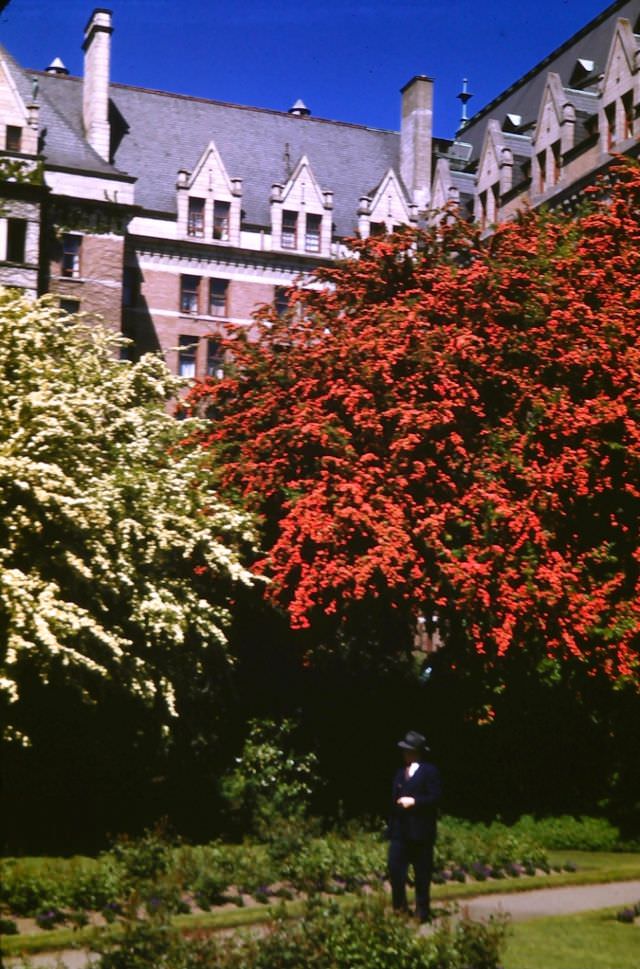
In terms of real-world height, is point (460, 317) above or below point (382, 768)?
above

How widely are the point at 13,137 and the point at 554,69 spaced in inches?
1027

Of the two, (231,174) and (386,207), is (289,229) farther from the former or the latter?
(386,207)

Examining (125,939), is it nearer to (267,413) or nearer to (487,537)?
(487,537)

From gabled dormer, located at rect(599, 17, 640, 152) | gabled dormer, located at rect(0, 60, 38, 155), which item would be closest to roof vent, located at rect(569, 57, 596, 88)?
gabled dormer, located at rect(599, 17, 640, 152)

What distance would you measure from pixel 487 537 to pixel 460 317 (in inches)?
188

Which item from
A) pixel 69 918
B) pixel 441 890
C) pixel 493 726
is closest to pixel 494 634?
pixel 493 726

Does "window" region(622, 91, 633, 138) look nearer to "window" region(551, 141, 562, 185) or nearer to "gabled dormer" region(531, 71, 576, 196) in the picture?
"gabled dormer" region(531, 71, 576, 196)

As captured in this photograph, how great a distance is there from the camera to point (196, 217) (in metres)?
58.7

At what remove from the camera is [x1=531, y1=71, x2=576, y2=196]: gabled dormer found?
5059 cm

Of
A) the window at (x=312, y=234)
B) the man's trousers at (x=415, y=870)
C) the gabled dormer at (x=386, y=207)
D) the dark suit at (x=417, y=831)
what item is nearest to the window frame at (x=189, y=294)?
the window at (x=312, y=234)

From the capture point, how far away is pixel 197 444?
24.9 meters

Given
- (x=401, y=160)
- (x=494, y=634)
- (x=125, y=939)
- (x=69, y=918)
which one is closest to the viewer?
(x=125, y=939)

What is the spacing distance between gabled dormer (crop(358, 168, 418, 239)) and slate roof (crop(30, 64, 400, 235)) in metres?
1.41

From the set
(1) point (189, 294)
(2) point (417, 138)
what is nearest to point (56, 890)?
→ (1) point (189, 294)
